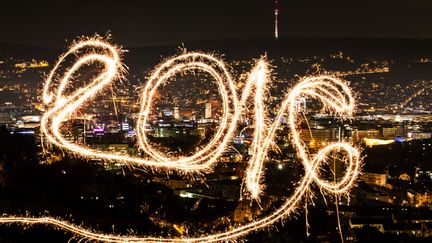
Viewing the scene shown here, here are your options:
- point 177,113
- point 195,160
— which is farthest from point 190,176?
point 177,113

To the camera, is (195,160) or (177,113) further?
(177,113)

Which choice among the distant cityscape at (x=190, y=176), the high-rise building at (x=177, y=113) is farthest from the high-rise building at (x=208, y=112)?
the high-rise building at (x=177, y=113)

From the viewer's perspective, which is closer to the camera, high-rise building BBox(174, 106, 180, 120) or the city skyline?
the city skyline

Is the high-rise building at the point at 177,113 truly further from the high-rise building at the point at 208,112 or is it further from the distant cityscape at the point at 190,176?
the high-rise building at the point at 208,112

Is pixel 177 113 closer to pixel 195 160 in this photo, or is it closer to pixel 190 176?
pixel 190 176

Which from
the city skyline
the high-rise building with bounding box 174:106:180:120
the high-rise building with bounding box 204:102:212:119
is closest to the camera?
the city skyline

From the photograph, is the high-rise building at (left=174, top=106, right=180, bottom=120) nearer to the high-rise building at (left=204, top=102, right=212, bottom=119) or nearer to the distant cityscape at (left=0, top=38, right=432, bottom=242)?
the distant cityscape at (left=0, top=38, right=432, bottom=242)

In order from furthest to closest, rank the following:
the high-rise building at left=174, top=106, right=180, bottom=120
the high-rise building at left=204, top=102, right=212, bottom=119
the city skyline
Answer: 1. the high-rise building at left=174, top=106, right=180, bottom=120
2. the high-rise building at left=204, top=102, right=212, bottom=119
3. the city skyline

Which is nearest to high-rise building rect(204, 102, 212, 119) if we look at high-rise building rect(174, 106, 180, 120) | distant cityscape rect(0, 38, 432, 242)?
distant cityscape rect(0, 38, 432, 242)

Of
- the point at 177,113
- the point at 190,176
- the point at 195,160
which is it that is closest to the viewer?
the point at 195,160
